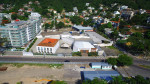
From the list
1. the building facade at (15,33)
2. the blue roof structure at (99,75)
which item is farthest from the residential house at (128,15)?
the building facade at (15,33)

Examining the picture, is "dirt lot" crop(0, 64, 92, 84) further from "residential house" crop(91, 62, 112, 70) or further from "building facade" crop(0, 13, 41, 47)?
"building facade" crop(0, 13, 41, 47)

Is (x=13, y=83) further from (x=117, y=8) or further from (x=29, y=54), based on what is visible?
(x=117, y=8)

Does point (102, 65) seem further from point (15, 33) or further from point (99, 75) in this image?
point (15, 33)

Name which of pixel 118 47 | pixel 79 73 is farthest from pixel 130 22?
pixel 79 73

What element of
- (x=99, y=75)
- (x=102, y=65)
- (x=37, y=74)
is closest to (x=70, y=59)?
(x=102, y=65)

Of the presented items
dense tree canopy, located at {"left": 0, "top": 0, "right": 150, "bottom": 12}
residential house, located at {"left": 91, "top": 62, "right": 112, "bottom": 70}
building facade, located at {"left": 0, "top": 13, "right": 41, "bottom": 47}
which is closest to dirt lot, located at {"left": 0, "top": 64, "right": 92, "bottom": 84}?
residential house, located at {"left": 91, "top": 62, "right": 112, "bottom": 70}

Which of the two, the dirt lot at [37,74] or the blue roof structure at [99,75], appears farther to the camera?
the dirt lot at [37,74]

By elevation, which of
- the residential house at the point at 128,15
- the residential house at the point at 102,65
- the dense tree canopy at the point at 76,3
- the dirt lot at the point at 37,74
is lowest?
the dirt lot at the point at 37,74

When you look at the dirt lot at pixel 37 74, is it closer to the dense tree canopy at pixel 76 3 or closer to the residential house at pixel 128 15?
the residential house at pixel 128 15
